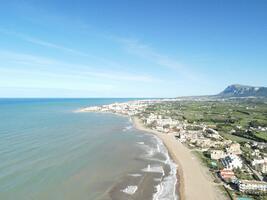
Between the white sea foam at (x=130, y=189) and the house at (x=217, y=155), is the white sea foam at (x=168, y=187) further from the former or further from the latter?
the house at (x=217, y=155)

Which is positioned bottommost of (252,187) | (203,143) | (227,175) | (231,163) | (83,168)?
(252,187)

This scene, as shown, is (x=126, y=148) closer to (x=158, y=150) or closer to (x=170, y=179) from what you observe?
(x=158, y=150)

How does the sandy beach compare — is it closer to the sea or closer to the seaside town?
the seaside town

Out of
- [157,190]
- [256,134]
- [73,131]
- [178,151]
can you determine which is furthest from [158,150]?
[256,134]

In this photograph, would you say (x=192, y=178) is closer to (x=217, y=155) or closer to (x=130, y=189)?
(x=130, y=189)

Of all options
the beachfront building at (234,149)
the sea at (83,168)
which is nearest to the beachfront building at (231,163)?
the sea at (83,168)

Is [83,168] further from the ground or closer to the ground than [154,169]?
further from the ground

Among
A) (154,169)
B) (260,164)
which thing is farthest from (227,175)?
(154,169)

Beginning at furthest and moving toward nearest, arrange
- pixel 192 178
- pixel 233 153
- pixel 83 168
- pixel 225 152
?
pixel 233 153, pixel 225 152, pixel 83 168, pixel 192 178
